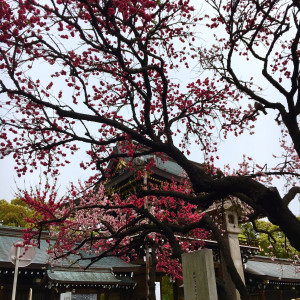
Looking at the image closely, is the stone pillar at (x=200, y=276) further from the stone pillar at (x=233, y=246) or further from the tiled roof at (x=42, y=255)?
the tiled roof at (x=42, y=255)

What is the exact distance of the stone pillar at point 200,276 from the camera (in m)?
5.02

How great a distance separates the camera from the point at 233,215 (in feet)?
42.3

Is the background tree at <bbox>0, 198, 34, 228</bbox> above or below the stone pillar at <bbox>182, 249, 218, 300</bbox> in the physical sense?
above

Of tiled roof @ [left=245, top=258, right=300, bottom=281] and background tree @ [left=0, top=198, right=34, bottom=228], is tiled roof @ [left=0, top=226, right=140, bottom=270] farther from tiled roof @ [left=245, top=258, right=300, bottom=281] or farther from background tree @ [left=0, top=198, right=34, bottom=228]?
background tree @ [left=0, top=198, right=34, bottom=228]

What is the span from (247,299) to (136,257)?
1159cm

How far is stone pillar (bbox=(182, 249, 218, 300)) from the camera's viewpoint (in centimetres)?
502

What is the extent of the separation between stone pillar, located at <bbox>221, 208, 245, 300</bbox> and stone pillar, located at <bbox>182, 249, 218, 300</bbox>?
629cm

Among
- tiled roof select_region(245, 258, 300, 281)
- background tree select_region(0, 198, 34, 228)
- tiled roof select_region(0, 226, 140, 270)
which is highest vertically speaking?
background tree select_region(0, 198, 34, 228)

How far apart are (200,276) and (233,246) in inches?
277

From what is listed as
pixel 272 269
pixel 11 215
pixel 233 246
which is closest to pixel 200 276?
pixel 233 246

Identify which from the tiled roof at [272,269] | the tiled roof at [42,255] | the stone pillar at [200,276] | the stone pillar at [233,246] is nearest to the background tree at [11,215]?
the tiled roof at [42,255]

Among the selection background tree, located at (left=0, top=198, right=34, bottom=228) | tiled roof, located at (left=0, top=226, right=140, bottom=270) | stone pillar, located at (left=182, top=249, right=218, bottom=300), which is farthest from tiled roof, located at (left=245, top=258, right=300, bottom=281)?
background tree, located at (left=0, top=198, right=34, bottom=228)

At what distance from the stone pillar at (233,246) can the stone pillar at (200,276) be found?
6.29m

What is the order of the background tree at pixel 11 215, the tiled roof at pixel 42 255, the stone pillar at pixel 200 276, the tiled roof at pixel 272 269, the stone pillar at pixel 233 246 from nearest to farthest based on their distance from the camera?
1. the stone pillar at pixel 200 276
2. the stone pillar at pixel 233 246
3. the tiled roof at pixel 42 255
4. the tiled roof at pixel 272 269
5. the background tree at pixel 11 215
